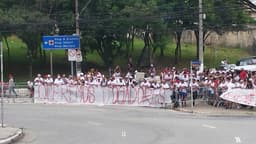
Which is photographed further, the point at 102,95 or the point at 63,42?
the point at 63,42

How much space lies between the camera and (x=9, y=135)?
21.1 m

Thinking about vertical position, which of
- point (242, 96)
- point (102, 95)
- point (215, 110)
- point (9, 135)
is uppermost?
point (242, 96)

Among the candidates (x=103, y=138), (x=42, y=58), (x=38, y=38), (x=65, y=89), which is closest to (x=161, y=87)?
(x=65, y=89)

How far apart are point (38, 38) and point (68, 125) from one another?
34369mm

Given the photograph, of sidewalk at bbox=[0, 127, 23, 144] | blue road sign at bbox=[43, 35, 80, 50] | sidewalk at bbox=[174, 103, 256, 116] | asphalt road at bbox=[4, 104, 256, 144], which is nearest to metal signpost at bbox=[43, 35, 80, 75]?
blue road sign at bbox=[43, 35, 80, 50]

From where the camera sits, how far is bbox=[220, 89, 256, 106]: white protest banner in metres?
33.4

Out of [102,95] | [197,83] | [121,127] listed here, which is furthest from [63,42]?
[121,127]

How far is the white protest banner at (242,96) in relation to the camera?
3344cm

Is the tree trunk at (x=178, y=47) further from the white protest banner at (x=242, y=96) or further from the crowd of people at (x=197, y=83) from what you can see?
the white protest banner at (x=242, y=96)

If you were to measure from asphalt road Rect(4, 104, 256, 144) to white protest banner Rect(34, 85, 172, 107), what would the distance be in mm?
2373

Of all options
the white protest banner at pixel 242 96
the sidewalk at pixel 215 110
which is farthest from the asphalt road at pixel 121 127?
the white protest banner at pixel 242 96

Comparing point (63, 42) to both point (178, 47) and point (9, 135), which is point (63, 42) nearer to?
point (178, 47)

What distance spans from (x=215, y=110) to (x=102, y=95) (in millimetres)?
7788

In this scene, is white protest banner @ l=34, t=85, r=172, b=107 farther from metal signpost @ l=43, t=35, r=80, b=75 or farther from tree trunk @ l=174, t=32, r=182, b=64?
tree trunk @ l=174, t=32, r=182, b=64
